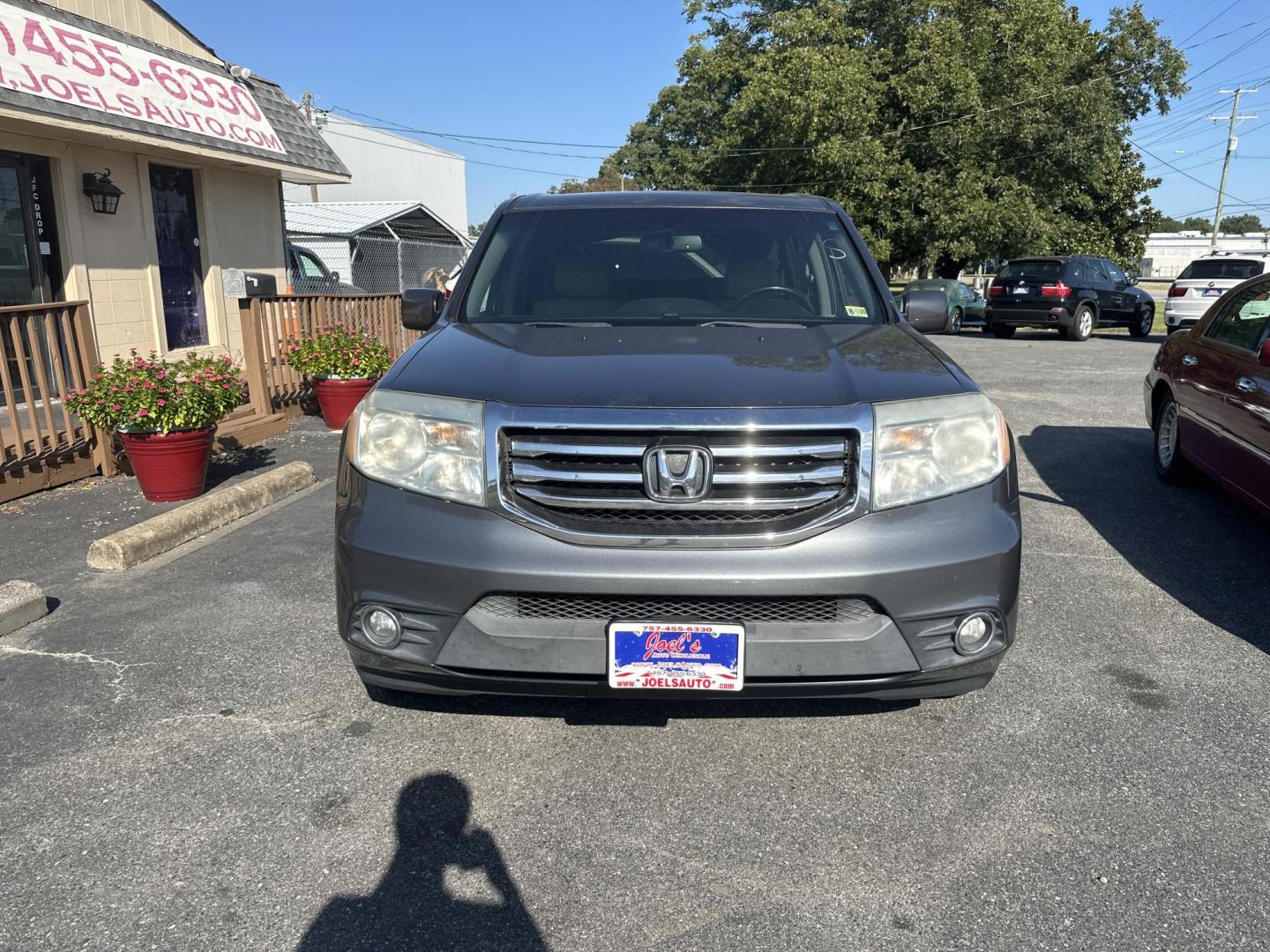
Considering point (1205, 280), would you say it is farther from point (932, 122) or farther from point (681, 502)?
point (681, 502)

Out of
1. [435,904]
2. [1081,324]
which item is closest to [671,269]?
[435,904]

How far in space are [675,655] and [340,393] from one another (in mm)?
6830

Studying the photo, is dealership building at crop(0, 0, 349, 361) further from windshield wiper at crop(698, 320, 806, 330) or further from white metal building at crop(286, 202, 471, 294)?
white metal building at crop(286, 202, 471, 294)

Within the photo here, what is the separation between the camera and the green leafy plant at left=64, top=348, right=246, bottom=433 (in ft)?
19.4

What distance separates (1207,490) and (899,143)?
22.6 m

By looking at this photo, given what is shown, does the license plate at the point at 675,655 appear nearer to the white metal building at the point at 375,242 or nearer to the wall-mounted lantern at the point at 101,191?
the wall-mounted lantern at the point at 101,191

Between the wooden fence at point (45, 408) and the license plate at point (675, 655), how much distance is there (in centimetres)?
505

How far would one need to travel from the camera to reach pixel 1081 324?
1955 cm

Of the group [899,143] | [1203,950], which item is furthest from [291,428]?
[899,143]

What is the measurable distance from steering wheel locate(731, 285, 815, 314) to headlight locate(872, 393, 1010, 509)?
1138 millimetres

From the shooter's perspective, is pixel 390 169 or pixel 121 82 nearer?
pixel 121 82

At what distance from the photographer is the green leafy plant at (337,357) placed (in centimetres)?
859

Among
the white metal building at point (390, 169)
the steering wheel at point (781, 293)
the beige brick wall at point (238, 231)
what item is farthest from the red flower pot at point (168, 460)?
the white metal building at point (390, 169)

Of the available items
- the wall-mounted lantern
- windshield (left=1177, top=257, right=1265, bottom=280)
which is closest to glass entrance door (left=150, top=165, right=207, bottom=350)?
the wall-mounted lantern
